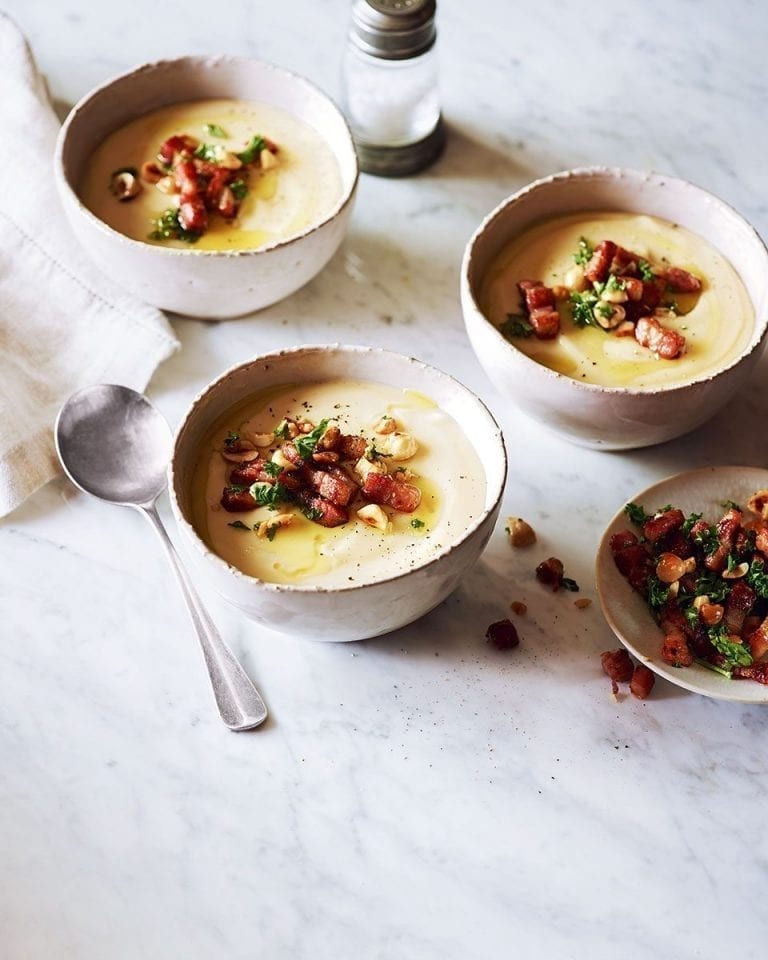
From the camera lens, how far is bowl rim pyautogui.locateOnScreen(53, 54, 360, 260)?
2.23 metres

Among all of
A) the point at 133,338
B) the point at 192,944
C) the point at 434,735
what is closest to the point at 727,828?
the point at 434,735

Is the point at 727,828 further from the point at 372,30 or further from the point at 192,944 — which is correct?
the point at 372,30

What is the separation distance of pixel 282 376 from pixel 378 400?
0.52 ft

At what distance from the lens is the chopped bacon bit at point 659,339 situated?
2.18 metres

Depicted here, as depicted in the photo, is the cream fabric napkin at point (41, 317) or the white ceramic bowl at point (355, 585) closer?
the white ceramic bowl at point (355, 585)

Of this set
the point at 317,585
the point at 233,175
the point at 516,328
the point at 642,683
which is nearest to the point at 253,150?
the point at 233,175

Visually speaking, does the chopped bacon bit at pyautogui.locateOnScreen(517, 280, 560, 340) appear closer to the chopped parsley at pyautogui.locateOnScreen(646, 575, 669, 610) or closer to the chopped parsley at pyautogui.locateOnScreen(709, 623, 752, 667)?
the chopped parsley at pyautogui.locateOnScreen(646, 575, 669, 610)

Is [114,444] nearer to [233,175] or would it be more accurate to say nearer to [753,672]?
[233,175]

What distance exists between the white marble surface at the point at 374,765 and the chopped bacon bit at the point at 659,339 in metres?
0.18

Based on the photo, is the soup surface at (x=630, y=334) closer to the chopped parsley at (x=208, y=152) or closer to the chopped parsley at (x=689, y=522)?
the chopped parsley at (x=689, y=522)

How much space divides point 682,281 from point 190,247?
86 centimetres

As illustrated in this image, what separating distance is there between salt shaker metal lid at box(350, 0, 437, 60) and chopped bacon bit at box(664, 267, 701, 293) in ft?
2.15

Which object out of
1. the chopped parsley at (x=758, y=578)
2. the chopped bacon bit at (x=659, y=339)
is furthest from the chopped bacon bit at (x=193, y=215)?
the chopped parsley at (x=758, y=578)

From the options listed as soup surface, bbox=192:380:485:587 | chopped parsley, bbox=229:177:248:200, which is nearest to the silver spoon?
soup surface, bbox=192:380:485:587
